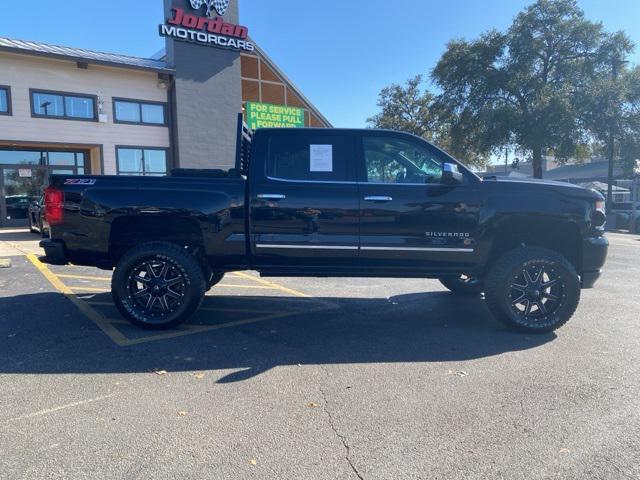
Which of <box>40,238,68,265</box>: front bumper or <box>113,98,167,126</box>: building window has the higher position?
<box>113,98,167,126</box>: building window

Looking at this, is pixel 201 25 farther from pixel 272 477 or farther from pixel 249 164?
pixel 272 477

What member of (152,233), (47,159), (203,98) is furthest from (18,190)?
(152,233)

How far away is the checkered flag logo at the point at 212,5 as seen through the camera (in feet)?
66.9

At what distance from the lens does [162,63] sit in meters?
20.5

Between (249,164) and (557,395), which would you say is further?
(249,164)

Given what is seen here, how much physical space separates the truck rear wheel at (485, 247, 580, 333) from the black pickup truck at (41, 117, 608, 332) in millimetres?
11

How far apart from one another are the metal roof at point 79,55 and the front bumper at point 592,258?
1818 centimetres

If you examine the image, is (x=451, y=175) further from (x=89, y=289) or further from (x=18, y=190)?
(x=18, y=190)

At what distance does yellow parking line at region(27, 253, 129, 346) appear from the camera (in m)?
4.74

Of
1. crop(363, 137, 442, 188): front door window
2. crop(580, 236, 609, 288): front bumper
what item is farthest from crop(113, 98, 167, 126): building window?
crop(580, 236, 609, 288): front bumper

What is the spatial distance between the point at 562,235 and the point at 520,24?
23.9 metres

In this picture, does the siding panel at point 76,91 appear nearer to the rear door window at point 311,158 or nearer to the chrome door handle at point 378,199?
the rear door window at point 311,158

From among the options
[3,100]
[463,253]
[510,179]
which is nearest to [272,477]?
[463,253]

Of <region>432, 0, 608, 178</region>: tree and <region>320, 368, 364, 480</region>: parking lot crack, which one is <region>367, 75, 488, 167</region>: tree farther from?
<region>320, 368, 364, 480</region>: parking lot crack
